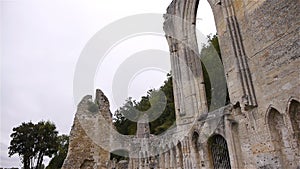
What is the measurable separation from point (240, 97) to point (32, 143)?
2077cm

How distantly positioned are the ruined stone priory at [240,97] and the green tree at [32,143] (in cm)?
1637

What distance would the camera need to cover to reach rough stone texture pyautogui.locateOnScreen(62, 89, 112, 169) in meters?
11.4

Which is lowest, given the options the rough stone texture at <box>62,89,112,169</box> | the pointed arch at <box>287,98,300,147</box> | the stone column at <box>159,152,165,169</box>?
the stone column at <box>159,152,165,169</box>

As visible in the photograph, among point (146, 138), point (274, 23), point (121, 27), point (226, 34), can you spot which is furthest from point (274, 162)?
point (121, 27)

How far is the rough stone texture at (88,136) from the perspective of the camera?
1137 cm

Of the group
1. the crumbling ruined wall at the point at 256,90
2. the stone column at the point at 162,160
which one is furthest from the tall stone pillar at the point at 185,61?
the stone column at the point at 162,160

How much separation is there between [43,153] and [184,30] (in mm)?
19169

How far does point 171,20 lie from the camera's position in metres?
9.33

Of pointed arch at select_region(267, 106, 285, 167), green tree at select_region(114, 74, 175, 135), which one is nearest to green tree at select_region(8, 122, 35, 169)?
green tree at select_region(114, 74, 175, 135)

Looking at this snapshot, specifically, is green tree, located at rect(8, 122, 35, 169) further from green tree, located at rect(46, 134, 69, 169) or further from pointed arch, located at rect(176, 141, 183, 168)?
pointed arch, located at rect(176, 141, 183, 168)

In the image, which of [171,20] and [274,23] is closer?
[274,23]

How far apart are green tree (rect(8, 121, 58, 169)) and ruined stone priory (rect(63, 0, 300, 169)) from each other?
1637cm

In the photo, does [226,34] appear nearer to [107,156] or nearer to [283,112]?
[283,112]

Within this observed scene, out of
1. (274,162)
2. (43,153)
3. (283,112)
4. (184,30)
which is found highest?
(184,30)
